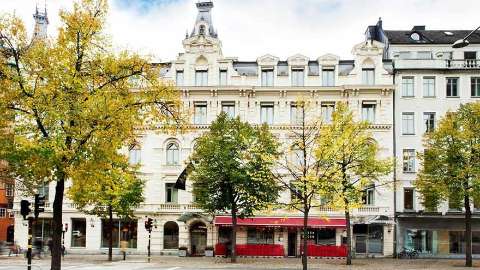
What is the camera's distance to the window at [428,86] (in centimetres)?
5469

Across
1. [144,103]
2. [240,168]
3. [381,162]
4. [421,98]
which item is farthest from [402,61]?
[144,103]

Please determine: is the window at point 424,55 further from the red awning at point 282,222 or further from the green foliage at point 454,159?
the red awning at point 282,222

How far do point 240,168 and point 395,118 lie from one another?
53.4 ft

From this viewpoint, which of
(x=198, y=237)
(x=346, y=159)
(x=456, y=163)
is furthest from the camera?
(x=198, y=237)

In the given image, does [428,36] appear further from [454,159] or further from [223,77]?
[223,77]

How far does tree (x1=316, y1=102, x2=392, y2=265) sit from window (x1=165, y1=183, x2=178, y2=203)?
1751cm

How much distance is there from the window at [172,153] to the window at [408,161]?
791 inches

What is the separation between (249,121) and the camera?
5538cm

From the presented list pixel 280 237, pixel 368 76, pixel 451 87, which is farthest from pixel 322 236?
pixel 451 87

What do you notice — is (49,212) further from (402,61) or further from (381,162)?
(402,61)

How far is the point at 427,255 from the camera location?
52.9 metres

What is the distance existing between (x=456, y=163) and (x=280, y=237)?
17.0 m

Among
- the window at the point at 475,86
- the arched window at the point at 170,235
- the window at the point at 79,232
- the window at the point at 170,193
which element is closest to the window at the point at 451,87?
the window at the point at 475,86

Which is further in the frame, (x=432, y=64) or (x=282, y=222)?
(x=432, y=64)
